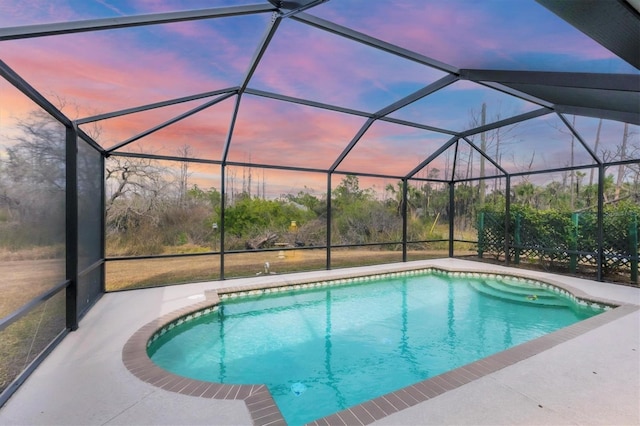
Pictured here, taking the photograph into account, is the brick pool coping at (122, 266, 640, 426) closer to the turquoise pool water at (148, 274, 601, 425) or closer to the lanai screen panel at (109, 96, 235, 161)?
the turquoise pool water at (148, 274, 601, 425)

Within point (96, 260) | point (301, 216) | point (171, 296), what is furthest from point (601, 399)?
point (301, 216)

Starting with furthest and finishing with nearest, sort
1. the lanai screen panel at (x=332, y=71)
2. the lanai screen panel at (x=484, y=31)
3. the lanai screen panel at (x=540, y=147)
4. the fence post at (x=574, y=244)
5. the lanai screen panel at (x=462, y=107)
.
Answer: the fence post at (x=574, y=244)
the lanai screen panel at (x=540, y=147)
the lanai screen panel at (x=462, y=107)
the lanai screen panel at (x=332, y=71)
the lanai screen panel at (x=484, y=31)

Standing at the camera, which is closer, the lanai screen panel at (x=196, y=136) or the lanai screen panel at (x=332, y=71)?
the lanai screen panel at (x=332, y=71)

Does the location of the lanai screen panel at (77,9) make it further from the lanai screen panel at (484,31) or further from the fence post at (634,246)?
the fence post at (634,246)

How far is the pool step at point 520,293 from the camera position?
6768 millimetres

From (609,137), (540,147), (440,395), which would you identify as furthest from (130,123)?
(609,137)

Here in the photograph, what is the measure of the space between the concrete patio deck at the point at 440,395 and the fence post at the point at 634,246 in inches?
165

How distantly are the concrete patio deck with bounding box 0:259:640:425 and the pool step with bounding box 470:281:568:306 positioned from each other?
2.58 metres

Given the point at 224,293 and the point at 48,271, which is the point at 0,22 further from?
the point at 224,293

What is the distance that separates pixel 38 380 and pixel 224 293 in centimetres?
367

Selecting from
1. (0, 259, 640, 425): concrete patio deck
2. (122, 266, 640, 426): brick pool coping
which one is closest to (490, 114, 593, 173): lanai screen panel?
(122, 266, 640, 426): brick pool coping

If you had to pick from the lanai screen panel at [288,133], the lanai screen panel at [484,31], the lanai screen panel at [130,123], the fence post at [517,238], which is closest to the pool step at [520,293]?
the fence post at [517,238]

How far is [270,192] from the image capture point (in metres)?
12.3

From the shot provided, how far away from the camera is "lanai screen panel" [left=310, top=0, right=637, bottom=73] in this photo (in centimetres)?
295
